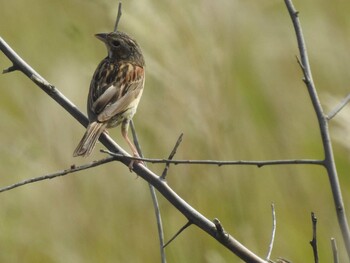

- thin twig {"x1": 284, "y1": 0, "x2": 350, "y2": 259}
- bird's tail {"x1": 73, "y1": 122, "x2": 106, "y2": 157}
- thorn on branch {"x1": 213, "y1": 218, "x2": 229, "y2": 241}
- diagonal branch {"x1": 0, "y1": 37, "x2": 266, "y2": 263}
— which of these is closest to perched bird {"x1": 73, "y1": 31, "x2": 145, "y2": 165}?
bird's tail {"x1": 73, "y1": 122, "x2": 106, "y2": 157}

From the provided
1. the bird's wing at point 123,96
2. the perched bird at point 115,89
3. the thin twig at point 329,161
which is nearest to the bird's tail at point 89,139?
the perched bird at point 115,89

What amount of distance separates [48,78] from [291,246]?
203 cm

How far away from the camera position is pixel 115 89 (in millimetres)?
4465

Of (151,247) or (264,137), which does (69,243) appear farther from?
(264,137)

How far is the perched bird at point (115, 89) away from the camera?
3.83m

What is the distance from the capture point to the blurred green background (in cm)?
409

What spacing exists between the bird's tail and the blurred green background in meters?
0.54

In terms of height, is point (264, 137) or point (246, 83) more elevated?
point (246, 83)

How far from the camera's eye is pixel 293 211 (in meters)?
4.20

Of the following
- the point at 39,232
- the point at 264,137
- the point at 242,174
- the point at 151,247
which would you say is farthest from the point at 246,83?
the point at 39,232

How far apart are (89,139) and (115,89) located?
0.82 meters

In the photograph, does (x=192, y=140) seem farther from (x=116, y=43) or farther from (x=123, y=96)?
(x=116, y=43)

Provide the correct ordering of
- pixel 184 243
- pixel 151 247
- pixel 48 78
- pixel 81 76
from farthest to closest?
pixel 48 78
pixel 81 76
pixel 151 247
pixel 184 243

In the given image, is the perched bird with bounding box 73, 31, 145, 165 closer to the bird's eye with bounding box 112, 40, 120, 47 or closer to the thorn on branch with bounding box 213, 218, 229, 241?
the bird's eye with bounding box 112, 40, 120, 47
